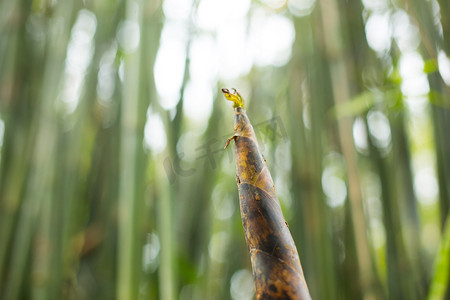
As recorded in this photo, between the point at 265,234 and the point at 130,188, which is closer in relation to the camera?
the point at 265,234

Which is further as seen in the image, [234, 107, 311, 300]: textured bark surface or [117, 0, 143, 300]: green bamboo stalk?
[117, 0, 143, 300]: green bamboo stalk

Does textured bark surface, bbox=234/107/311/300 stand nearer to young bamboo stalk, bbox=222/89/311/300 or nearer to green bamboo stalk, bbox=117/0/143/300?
young bamboo stalk, bbox=222/89/311/300

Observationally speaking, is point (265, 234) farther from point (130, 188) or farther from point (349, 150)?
point (349, 150)

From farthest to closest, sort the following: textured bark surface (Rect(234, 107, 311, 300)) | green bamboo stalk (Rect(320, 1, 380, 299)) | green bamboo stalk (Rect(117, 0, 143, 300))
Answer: green bamboo stalk (Rect(320, 1, 380, 299)), green bamboo stalk (Rect(117, 0, 143, 300)), textured bark surface (Rect(234, 107, 311, 300))

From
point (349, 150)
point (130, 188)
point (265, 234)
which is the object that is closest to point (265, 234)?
point (265, 234)

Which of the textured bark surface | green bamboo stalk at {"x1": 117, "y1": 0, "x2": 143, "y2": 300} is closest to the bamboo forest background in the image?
green bamboo stalk at {"x1": 117, "y1": 0, "x2": 143, "y2": 300}
